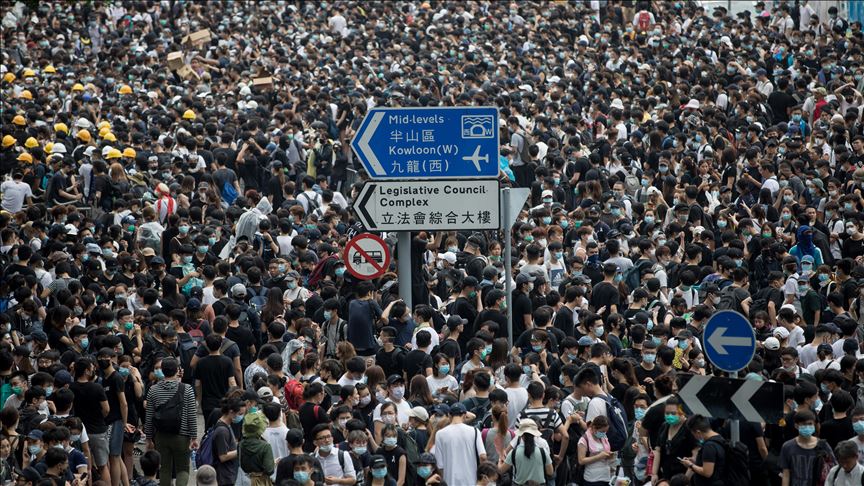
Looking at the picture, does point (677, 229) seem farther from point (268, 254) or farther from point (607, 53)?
point (607, 53)

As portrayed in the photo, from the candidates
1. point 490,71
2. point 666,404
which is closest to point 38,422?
point 666,404

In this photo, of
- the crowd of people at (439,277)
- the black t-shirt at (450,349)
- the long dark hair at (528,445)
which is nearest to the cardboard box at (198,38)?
the crowd of people at (439,277)

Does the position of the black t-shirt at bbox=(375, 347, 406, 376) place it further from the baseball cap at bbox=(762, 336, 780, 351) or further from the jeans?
the baseball cap at bbox=(762, 336, 780, 351)

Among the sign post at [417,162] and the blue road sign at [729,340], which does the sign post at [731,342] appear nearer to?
the blue road sign at [729,340]

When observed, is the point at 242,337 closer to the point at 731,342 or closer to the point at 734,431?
the point at 734,431

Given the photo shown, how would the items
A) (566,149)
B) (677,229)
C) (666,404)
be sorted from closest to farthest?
(666,404), (677,229), (566,149)

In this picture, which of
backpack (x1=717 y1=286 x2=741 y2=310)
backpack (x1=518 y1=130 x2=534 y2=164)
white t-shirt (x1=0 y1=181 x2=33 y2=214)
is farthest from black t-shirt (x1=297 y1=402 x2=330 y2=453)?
backpack (x1=518 y1=130 x2=534 y2=164)
